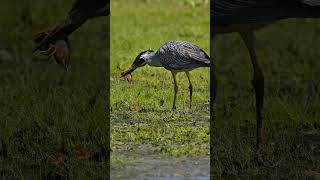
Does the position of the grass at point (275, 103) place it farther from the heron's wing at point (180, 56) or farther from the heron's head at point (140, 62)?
the heron's head at point (140, 62)

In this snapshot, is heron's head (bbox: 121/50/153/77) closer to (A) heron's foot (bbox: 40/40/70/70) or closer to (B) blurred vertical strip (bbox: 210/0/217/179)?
(B) blurred vertical strip (bbox: 210/0/217/179)

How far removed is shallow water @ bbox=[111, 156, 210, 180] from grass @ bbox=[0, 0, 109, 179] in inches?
5.6

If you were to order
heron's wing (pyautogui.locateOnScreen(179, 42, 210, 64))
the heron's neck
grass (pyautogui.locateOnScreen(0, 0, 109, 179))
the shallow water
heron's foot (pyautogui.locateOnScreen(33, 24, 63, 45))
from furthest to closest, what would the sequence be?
1. the heron's neck
2. heron's wing (pyautogui.locateOnScreen(179, 42, 210, 64))
3. heron's foot (pyautogui.locateOnScreen(33, 24, 63, 45))
4. grass (pyautogui.locateOnScreen(0, 0, 109, 179))
5. the shallow water

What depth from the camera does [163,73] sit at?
23.8 feet

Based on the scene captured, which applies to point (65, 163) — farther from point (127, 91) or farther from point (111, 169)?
point (127, 91)

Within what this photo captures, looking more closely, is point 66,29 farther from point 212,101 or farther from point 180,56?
point 212,101

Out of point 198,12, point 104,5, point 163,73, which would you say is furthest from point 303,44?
point 198,12

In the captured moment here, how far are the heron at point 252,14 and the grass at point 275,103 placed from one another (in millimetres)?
152

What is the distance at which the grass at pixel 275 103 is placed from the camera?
19.2 ft

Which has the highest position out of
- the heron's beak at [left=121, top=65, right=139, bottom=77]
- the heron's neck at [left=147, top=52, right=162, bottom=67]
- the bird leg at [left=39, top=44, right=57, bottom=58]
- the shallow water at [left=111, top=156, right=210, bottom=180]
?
the bird leg at [left=39, top=44, right=57, bottom=58]

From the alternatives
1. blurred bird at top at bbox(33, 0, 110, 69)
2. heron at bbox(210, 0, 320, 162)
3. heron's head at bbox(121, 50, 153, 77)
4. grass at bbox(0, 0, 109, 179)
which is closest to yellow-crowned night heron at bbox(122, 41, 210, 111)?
heron's head at bbox(121, 50, 153, 77)

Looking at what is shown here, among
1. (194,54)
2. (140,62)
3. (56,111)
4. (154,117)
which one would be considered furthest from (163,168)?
(140,62)

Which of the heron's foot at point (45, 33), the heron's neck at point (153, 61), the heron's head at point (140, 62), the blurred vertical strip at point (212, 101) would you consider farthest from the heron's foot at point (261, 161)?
the heron's foot at point (45, 33)

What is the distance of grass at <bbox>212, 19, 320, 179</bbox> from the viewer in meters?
5.86
